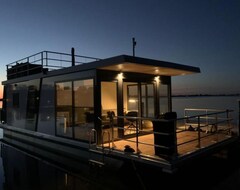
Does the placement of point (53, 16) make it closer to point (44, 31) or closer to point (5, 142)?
point (44, 31)

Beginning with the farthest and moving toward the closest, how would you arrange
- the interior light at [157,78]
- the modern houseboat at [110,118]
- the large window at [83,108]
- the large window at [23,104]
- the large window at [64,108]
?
the large window at [23,104] < the interior light at [157,78] < the large window at [64,108] < the large window at [83,108] < the modern houseboat at [110,118]

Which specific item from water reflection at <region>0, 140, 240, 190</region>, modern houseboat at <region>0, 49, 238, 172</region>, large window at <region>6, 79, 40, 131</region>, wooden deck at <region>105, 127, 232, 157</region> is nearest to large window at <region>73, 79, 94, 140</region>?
modern houseboat at <region>0, 49, 238, 172</region>

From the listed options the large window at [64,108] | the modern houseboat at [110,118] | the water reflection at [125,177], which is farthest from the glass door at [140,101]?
the water reflection at [125,177]

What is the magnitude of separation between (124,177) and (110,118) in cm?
169

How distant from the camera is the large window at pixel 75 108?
7.50 metres

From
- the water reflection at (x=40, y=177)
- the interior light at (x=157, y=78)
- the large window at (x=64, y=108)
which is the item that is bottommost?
the water reflection at (x=40, y=177)

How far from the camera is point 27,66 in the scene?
39.4 ft

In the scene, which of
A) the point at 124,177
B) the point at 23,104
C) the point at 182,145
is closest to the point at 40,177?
the point at 124,177

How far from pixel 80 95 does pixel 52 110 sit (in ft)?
7.02

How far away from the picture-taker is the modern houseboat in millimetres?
5797

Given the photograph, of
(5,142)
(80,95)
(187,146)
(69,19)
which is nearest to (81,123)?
(80,95)

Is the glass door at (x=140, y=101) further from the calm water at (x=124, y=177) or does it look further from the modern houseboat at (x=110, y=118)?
the calm water at (x=124, y=177)

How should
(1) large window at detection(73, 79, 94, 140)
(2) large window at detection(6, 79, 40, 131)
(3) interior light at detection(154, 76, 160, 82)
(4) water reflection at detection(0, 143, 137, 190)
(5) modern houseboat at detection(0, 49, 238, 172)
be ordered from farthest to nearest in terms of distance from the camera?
(2) large window at detection(6, 79, 40, 131)
(3) interior light at detection(154, 76, 160, 82)
(1) large window at detection(73, 79, 94, 140)
(4) water reflection at detection(0, 143, 137, 190)
(5) modern houseboat at detection(0, 49, 238, 172)

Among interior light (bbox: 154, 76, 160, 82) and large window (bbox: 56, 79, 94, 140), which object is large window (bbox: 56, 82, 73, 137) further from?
interior light (bbox: 154, 76, 160, 82)
